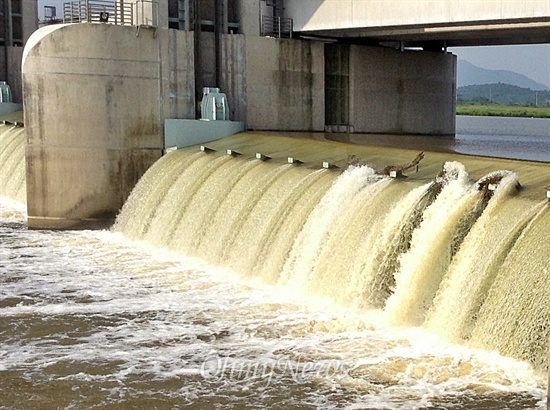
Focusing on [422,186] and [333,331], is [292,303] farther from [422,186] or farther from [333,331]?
[422,186]

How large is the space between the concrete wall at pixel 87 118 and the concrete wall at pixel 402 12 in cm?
412

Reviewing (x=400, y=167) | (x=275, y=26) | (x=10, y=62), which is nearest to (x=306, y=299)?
(x=400, y=167)

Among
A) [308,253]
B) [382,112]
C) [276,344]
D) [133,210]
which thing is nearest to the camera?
[276,344]

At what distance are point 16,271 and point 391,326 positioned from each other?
7096mm

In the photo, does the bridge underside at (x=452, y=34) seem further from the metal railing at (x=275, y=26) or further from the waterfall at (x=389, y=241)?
the waterfall at (x=389, y=241)

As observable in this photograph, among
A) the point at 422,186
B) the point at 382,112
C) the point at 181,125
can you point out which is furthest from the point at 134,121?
the point at 422,186

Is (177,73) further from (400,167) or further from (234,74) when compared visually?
(400,167)

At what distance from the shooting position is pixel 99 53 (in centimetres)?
1870

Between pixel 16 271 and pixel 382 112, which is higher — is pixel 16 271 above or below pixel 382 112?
below

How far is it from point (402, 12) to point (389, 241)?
885cm

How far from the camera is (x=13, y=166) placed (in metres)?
22.8

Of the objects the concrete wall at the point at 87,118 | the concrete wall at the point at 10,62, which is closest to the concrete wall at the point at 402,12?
the concrete wall at the point at 87,118

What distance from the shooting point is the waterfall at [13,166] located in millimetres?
22109

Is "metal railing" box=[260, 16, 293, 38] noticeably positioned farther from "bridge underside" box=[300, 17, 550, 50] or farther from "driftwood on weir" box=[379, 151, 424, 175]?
"driftwood on weir" box=[379, 151, 424, 175]
